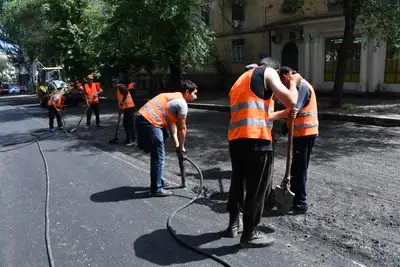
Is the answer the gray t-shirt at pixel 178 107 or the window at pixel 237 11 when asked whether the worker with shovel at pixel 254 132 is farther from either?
the window at pixel 237 11

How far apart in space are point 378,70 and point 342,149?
1085cm

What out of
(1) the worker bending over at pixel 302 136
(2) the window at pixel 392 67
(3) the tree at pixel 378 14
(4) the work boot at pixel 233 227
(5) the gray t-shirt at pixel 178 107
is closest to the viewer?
(4) the work boot at pixel 233 227

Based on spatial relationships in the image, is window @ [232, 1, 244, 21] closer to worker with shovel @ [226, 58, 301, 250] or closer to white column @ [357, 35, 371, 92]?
white column @ [357, 35, 371, 92]

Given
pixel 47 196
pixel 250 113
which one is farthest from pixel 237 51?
pixel 250 113

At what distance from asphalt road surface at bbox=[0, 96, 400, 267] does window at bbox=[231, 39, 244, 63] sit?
680 inches

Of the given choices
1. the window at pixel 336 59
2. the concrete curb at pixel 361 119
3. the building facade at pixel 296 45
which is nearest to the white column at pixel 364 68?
the building facade at pixel 296 45

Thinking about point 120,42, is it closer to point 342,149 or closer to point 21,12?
point 342,149

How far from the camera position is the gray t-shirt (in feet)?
15.7

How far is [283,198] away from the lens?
401 cm

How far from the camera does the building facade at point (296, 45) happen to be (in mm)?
16719

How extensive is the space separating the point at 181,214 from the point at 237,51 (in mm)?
21485

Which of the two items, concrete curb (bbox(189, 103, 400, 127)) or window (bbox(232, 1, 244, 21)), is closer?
concrete curb (bbox(189, 103, 400, 127))

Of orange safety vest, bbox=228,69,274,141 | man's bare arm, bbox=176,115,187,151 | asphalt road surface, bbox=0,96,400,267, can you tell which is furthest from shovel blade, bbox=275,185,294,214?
man's bare arm, bbox=176,115,187,151

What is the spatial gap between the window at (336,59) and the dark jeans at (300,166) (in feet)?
49.2
